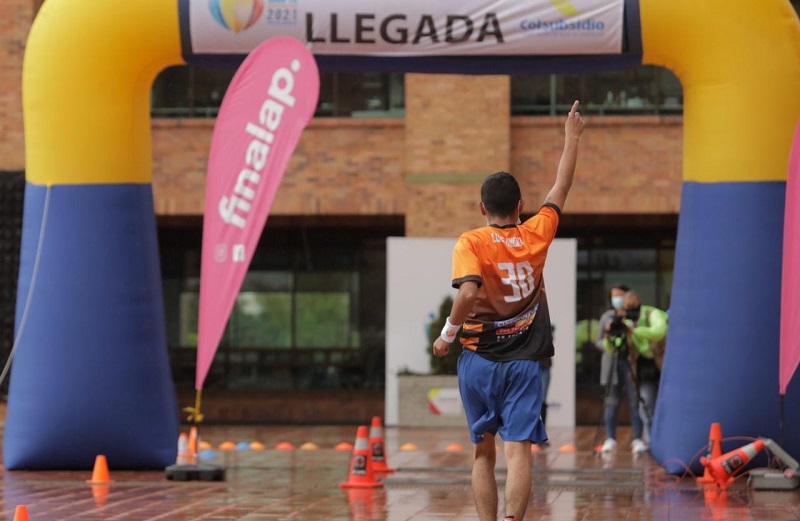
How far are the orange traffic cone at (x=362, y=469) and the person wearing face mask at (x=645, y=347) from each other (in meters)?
4.22

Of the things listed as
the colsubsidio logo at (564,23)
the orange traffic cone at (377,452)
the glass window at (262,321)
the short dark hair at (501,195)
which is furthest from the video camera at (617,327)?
the glass window at (262,321)

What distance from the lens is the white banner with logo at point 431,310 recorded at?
20.4 metres

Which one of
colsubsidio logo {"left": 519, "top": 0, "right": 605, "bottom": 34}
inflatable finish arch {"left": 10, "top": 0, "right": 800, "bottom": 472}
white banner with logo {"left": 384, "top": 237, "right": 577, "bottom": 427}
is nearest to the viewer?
inflatable finish arch {"left": 10, "top": 0, "right": 800, "bottom": 472}

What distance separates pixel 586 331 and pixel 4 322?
8.26 meters

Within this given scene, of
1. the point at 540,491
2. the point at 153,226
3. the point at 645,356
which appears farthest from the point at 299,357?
the point at 540,491

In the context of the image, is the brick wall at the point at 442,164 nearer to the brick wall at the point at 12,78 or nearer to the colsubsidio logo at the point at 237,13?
the brick wall at the point at 12,78

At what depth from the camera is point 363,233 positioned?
23.5 meters

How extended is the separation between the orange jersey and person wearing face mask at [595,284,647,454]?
24.5 ft

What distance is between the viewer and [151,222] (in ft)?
44.0

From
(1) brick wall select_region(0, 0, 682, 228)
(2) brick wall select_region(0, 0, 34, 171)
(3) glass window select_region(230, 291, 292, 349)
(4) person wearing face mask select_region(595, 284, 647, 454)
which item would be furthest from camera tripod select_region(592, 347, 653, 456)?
(2) brick wall select_region(0, 0, 34, 171)

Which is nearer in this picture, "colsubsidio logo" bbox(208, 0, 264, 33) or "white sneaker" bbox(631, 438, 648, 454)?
"colsubsidio logo" bbox(208, 0, 264, 33)

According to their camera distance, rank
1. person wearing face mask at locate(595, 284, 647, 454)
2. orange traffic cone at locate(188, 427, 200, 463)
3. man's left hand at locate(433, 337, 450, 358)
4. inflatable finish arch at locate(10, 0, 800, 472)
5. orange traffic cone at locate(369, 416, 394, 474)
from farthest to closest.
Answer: person wearing face mask at locate(595, 284, 647, 454), orange traffic cone at locate(369, 416, 394, 474), orange traffic cone at locate(188, 427, 200, 463), inflatable finish arch at locate(10, 0, 800, 472), man's left hand at locate(433, 337, 450, 358)

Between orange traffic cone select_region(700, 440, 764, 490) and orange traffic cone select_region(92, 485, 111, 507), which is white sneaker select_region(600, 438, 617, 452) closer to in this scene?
orange traffic cone select_region(700, 440, 764, 490)

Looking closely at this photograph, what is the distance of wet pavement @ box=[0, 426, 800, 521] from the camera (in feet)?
33.6
